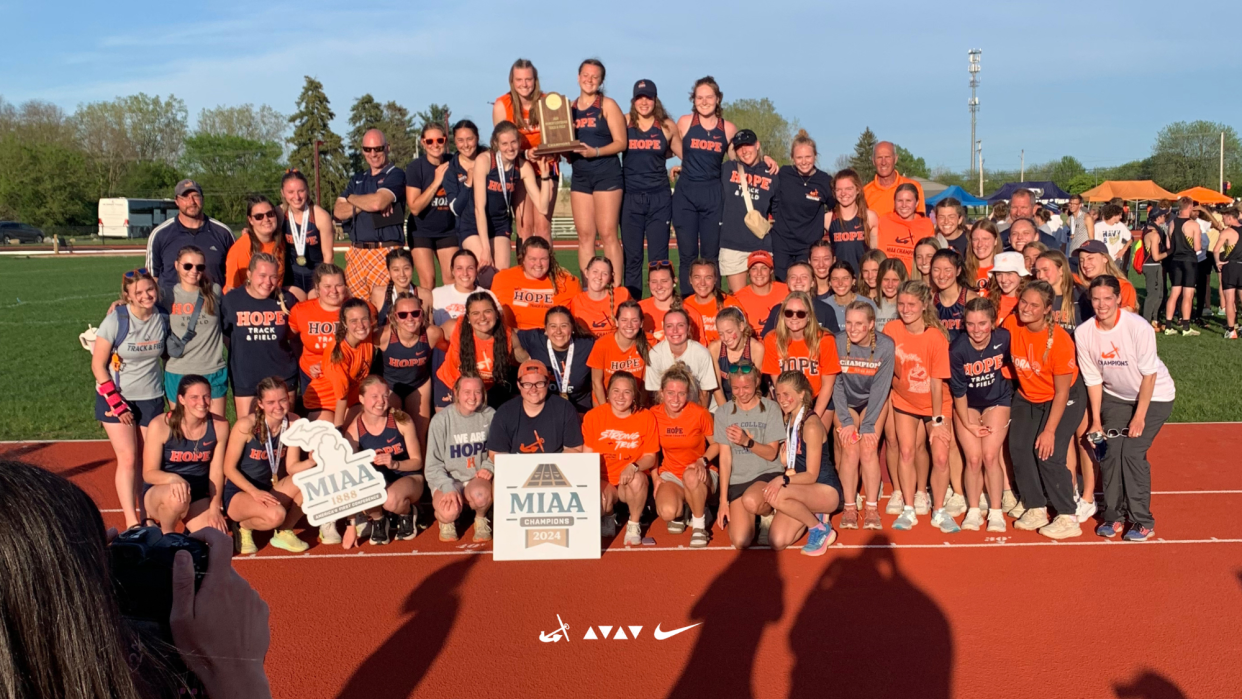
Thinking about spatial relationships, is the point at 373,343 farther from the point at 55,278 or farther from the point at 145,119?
the point at 145,119

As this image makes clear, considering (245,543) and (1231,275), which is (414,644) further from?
(1231,275)

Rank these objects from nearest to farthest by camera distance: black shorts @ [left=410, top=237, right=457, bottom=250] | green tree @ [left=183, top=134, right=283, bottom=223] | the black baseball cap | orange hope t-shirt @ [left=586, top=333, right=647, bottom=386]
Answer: orange hope t-shirt @ [left=586, top=333, right=647, bottom=386], the black baseball cap, black shorts @ [left=410, top=237, right=457, bottom=250], green tree @ [left=183, top=134, right=283, bottom=223]

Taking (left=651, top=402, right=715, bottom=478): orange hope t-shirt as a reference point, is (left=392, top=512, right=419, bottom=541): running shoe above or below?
below

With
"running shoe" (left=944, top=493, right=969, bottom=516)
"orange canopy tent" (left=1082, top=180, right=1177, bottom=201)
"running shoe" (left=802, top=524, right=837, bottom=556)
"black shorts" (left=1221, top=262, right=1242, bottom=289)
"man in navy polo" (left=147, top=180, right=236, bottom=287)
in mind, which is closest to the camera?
"running shoe" (left=802, top=524, right=837, bottom=556)

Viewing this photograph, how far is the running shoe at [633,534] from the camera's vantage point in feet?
21.2

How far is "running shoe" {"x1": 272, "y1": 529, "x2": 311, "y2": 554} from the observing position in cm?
643

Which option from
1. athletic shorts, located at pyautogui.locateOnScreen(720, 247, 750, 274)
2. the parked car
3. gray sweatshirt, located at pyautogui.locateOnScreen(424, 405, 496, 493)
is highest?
the parked car

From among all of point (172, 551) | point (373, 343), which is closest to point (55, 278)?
point (373, 343)

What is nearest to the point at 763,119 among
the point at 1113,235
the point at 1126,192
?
the point at 1126,192

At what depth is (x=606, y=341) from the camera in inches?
287

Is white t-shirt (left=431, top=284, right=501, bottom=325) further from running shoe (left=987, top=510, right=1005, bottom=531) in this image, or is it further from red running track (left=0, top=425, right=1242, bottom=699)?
running shoe (left=987, top=510, right=1005, bottom=531)

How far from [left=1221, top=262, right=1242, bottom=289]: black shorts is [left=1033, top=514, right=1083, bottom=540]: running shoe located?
1142 cm

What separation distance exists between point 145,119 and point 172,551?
314ft

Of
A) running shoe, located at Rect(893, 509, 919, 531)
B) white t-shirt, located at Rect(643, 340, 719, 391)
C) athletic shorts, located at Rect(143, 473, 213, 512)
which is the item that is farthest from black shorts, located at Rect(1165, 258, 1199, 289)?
athletic shorts, located at Rect(143, 473, 213, 512)
